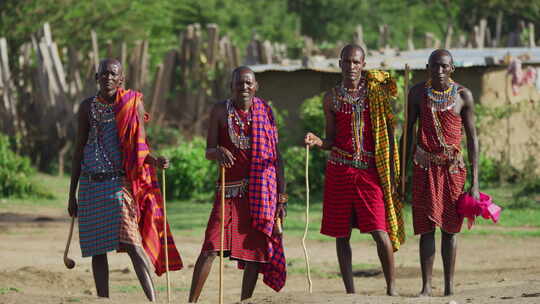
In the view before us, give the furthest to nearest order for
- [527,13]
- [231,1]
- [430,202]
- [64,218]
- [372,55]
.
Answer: [231,1]
[527,13]
[372,55]
[64,218]
[430,202]

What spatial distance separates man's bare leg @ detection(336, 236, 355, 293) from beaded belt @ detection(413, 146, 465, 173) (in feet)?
2.38

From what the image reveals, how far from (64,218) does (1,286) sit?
5.00m

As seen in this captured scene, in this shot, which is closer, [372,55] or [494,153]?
[494,153]

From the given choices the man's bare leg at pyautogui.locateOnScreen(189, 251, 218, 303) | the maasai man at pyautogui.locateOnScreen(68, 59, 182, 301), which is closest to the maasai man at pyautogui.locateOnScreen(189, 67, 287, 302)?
the man's bare leg at pyautogui.locateOnScreen(189, 251, 218, 303)

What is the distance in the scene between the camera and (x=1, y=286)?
833 cm

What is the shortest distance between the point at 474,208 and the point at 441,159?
15.3 inches

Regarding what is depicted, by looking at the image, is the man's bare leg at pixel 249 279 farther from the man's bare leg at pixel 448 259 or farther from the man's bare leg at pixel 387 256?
the man's bare leg at pixel 448 259

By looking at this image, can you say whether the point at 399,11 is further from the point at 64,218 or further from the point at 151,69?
the point at 64,218

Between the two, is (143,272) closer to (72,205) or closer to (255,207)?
(72,205)

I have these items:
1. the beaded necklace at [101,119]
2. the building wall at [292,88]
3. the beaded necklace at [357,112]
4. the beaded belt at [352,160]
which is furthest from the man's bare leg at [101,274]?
the building wall at [292,88]

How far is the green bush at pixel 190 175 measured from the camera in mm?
14664

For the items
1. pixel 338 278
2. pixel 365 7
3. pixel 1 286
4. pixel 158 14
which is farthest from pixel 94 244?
pixel 365 7

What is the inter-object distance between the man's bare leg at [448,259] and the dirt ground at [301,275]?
10 cm

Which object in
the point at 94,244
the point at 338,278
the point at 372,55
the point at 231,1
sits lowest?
the point at 338,278
